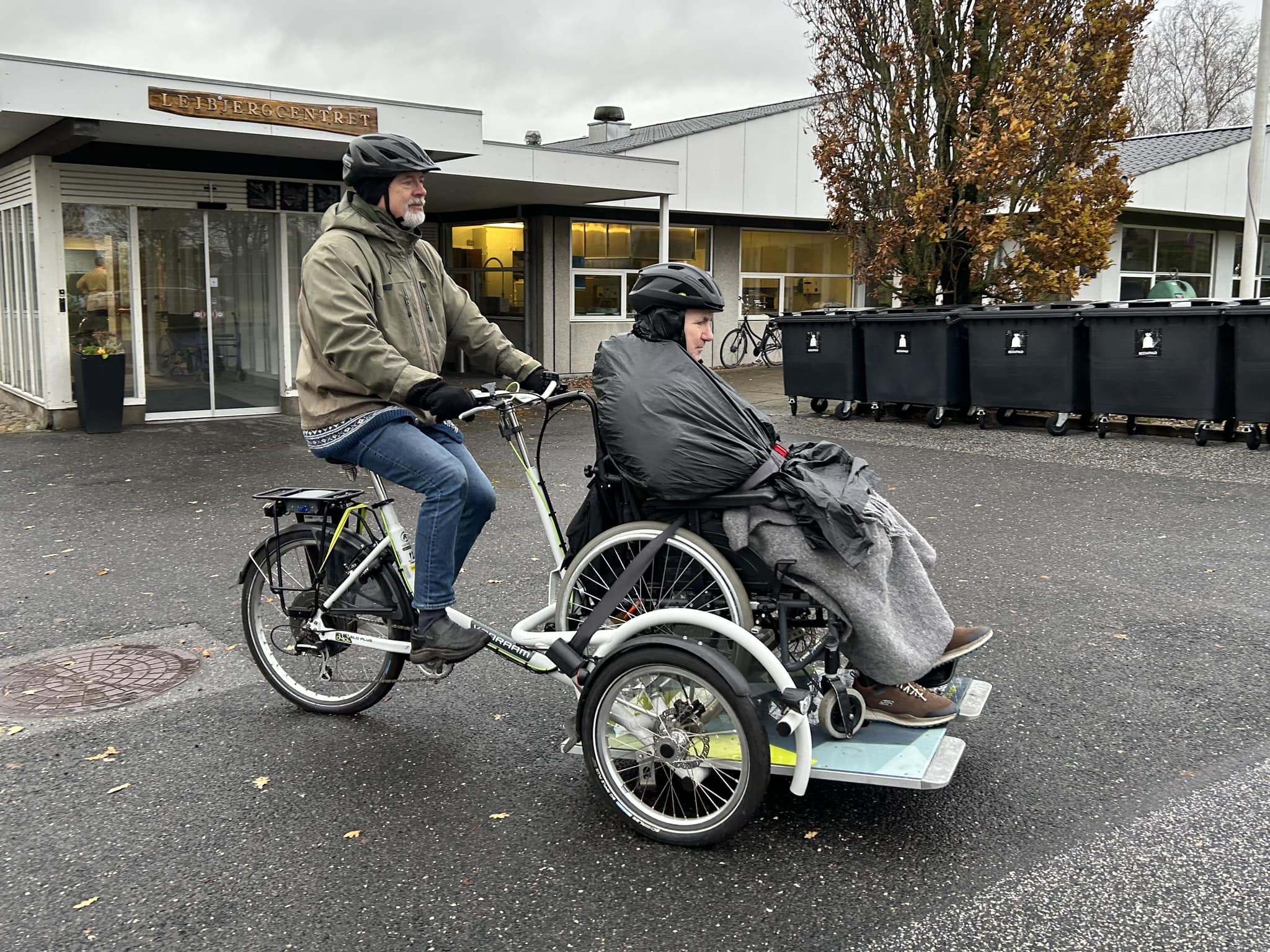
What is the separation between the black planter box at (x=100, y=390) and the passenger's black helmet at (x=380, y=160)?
9919 millimetres

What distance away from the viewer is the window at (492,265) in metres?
21.1

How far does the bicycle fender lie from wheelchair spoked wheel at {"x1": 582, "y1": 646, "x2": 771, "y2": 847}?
0.4 inches

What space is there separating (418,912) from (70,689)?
241 cm

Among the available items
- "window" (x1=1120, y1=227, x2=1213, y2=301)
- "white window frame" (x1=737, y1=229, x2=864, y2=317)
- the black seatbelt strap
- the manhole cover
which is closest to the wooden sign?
the manhole cover

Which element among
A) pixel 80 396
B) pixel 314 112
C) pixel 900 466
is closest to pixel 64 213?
pixel 80 396

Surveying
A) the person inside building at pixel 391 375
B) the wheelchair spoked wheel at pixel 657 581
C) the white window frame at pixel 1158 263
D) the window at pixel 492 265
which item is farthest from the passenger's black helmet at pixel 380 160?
the white window frame at pixel 1158 263

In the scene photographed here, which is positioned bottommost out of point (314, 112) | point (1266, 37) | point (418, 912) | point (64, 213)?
point (418, 912)

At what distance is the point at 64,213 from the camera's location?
42.7 ft

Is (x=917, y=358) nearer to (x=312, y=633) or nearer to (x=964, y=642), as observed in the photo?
(x=964, y=642)

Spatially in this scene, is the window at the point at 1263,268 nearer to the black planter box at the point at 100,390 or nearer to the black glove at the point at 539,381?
the black planter box at the point at 100,390

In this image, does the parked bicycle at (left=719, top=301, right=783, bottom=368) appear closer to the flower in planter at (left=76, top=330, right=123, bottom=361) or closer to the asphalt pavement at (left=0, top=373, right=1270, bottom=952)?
the flower in planter at (left=76, top=330, right=123, bottom=361)

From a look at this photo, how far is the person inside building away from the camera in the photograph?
149 inches

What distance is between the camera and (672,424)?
3.51 m

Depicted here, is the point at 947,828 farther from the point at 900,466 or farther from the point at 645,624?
the point at 900,466
